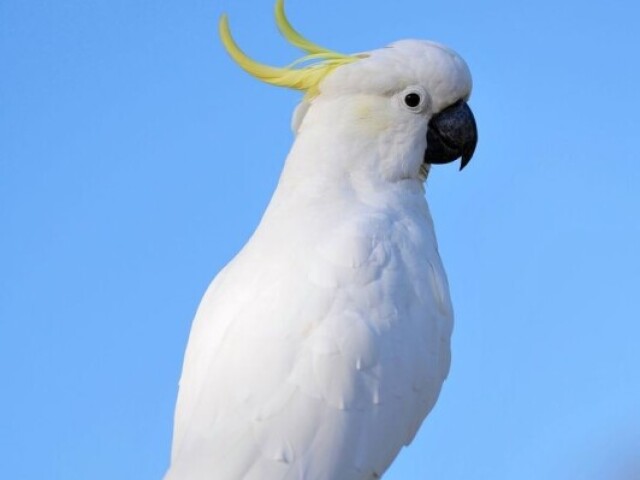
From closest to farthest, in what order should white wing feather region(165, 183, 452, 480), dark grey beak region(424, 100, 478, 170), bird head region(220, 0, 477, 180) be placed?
white wing feather region(165, 183, 452, 480) < bird head region(220, 0, 477, 180) < dark grey beak region(424, 100, 478, 170)

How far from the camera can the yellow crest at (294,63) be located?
4.07m

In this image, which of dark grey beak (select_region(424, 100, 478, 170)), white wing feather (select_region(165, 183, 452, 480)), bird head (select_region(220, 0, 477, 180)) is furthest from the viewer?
dark grey beak (select_region(424, 100, 478, 170))

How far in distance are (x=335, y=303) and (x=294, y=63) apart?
1.18m

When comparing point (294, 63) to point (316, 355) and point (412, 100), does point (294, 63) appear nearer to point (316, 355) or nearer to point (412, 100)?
point (412, 100)

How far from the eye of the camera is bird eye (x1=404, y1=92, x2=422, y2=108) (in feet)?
13.3

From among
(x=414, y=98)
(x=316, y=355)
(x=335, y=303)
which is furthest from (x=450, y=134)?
(x=316, y=355)

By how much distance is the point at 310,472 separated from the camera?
10.5 feet

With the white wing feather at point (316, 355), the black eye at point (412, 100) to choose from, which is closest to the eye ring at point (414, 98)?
the black eye at point (412, 100)

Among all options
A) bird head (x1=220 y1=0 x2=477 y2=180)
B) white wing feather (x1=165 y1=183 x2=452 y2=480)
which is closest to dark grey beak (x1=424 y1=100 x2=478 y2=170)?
bird head (x1=220 y1=0 x2=477 y2=180)

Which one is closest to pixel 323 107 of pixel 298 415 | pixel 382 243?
pixel 382 243

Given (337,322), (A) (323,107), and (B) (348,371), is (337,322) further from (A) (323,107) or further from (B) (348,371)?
(A) (323,107)

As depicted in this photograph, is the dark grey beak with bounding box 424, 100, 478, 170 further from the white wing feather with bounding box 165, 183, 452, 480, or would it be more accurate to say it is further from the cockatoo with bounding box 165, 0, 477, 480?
the white wing feather with bounding box 165, 183, 452, 480

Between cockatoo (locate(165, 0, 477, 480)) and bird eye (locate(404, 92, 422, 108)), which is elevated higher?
bird eye (locate(404, 92, 422, 108))

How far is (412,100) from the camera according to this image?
4.05 metres
